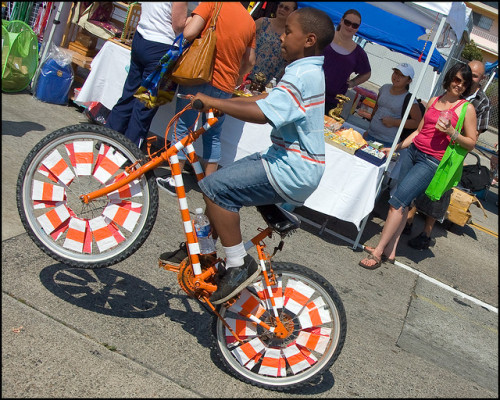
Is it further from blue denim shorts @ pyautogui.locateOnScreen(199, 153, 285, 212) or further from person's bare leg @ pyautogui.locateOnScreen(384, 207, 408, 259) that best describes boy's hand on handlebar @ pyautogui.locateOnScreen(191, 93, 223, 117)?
person's bare leg @ pyautogui.locateOnScreen(384, 207, 408, 259)

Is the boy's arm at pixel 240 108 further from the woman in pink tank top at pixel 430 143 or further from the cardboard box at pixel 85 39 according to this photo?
the cardboard box at pixel 85 39

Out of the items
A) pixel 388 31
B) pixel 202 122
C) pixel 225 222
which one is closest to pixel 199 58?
pixel 202 122

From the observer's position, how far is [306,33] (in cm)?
292

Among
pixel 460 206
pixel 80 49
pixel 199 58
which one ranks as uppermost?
pixel 199 58

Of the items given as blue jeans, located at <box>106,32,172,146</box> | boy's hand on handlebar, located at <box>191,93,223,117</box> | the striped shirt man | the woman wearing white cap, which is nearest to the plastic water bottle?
boy's hand on handlebar, located at <box>191,93,223,117</box>

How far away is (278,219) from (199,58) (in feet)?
7.38

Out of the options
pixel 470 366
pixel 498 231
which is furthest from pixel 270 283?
pixel 498 231

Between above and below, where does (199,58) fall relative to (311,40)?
below

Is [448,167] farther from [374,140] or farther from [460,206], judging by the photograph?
[460,206]

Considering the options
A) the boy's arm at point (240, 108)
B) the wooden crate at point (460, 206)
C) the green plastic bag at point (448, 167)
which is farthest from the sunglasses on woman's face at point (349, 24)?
the boy's arm at point (240, 108)

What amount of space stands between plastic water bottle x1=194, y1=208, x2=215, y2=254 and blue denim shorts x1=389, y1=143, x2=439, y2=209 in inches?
123

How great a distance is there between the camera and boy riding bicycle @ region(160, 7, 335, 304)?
2.88 metres

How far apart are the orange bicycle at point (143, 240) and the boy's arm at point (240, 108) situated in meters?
0.43

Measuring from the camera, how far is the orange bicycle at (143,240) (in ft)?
10.9
